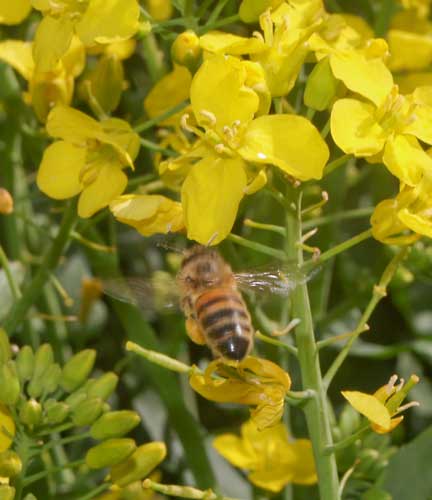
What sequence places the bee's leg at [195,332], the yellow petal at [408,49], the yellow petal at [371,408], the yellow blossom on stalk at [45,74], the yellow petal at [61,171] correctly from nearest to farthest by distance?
the yellow petal at [371,408] < the bee's leg at [195,332] < the yellow petal at [61,171] < the yellow blossom on stalk at [45,74] < the yellow petal at [408,49]

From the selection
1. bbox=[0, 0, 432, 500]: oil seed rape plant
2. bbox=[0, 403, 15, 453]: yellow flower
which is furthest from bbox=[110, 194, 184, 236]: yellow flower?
bbox=[0, 403, 15, 453]: yellow flower

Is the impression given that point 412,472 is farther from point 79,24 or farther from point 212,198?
point 79,24

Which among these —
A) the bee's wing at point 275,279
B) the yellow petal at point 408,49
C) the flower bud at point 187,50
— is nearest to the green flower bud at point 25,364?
the bee's wing at point 275,279

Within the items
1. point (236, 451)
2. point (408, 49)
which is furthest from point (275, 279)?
point (408, 49)

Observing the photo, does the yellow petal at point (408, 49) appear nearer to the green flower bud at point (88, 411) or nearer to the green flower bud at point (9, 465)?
the green flower bud at point (88, 411)

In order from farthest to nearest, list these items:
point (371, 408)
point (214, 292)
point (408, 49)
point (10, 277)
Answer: point (408, 49)
point (10, 277)
point (214, 292)
point (371, 408)

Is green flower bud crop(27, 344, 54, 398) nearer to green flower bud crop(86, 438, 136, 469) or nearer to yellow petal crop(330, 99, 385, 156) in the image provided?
green flower bud crop(86, 438, 136, 469)
